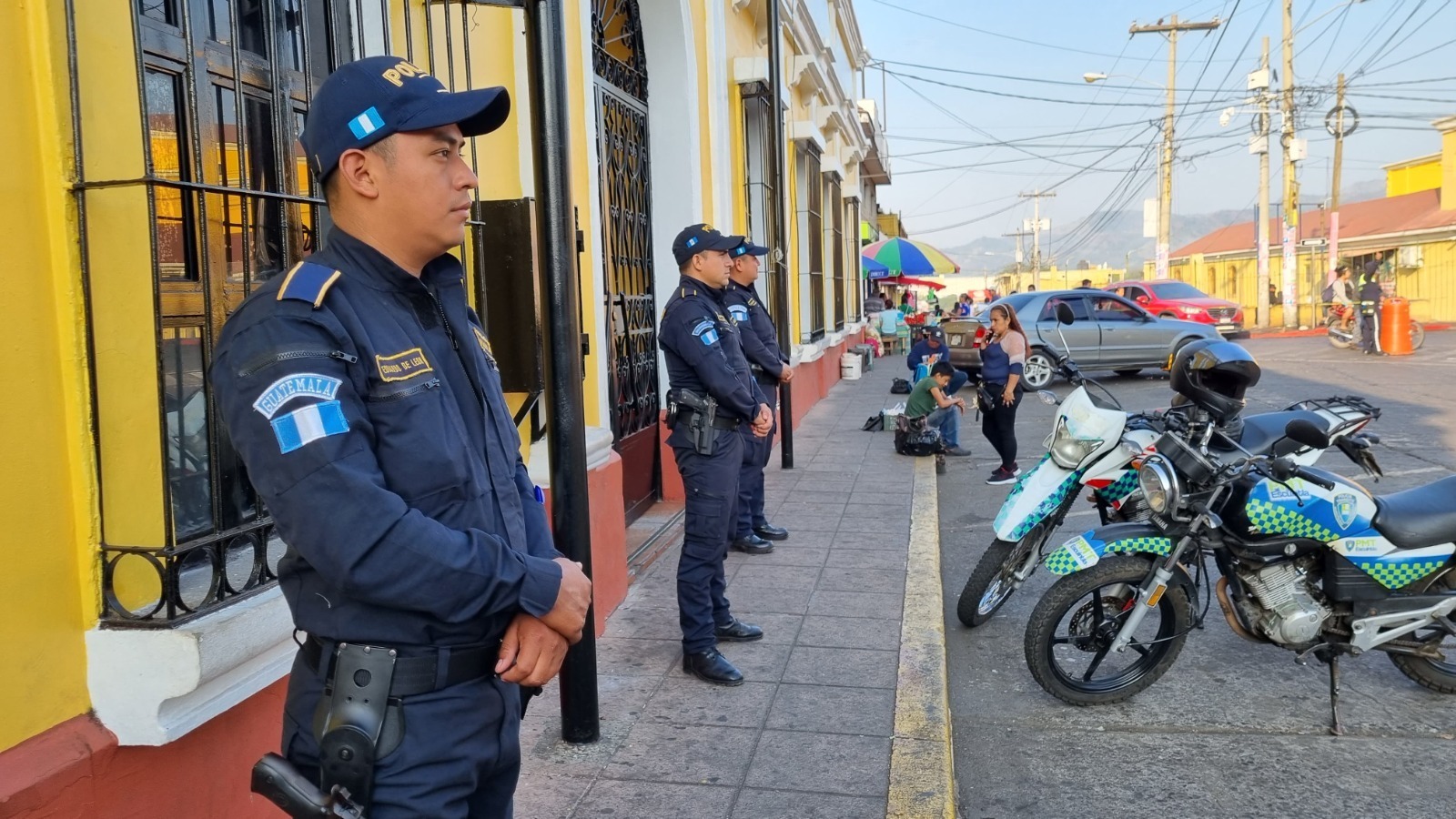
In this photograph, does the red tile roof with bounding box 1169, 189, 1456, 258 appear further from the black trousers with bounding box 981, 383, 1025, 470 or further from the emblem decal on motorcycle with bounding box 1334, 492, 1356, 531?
the emblem decal on motorcycle with bounding box 1334, 492, 1356, 531

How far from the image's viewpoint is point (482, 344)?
191 centimetres

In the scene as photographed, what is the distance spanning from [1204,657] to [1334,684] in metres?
0.75

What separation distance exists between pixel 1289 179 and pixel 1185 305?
9649 millimetres

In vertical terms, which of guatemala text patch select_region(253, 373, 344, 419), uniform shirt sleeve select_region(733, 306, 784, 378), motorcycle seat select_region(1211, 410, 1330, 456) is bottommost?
motorcycle seat select_region(1211, 410, 1330, 456)

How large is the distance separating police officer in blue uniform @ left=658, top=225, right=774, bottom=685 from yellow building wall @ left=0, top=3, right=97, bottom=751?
7.49 feet

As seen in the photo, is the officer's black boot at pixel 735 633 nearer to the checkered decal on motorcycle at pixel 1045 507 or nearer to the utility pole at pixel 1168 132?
the checkered decal on motorcycle at pixel 1045 507

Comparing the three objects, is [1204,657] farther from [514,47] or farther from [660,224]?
[660,224]

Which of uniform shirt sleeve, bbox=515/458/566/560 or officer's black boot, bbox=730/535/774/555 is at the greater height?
uniform shirt sleeve, bbox=515/458/566/560

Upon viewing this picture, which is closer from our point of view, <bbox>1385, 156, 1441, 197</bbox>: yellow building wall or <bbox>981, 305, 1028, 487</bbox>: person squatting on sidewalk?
<bbox>981, 305, 1028, 487</bbox>: person squatting on sidewalk

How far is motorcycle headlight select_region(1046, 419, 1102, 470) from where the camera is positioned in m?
4.36

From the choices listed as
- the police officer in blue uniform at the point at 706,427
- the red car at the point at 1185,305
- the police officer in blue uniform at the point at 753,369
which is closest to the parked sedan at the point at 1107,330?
the red car at the point at 1185,305

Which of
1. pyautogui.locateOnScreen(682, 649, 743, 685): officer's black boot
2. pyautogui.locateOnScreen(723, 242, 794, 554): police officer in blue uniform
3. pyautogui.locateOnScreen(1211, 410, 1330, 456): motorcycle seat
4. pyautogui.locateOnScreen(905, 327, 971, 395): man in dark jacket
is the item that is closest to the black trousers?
pyautogui.locateOnScreen(905, 327, 971, 395): man in dark jacket

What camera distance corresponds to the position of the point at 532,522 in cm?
195

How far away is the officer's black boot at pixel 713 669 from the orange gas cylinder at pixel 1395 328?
17.8 metres
